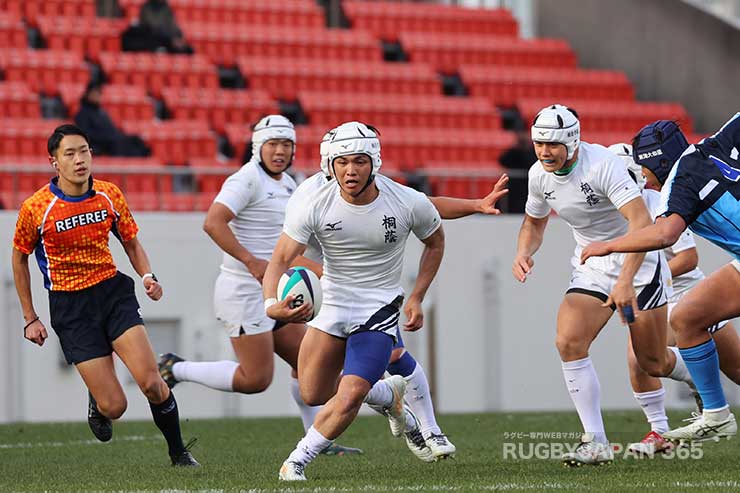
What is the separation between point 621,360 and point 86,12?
9.16 meters

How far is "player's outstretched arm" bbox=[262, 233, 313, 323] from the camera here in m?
6.95

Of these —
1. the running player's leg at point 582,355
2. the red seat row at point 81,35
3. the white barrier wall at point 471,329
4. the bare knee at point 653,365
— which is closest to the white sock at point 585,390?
the running player's leg at point 582,355

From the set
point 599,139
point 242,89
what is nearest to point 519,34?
point 599,139

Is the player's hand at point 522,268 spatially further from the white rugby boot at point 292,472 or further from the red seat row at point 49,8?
the red seat row at point 49,8

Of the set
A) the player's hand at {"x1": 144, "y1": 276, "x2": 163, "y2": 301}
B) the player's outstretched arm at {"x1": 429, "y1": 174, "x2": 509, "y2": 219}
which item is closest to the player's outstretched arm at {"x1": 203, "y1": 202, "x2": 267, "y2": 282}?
the player's hand at {"x1": 144, "y1": 276, "x2": 163, "y2": 301}

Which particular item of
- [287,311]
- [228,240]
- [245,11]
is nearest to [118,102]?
[245,11]

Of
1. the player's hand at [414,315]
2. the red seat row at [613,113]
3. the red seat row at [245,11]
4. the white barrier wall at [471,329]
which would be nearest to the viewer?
the player's hand at [414,315]

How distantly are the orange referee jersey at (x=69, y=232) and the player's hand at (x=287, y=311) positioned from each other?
5.01 feet

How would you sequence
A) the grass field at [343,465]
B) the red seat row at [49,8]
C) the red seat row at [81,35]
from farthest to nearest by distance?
the red seat row at [49,8]
the red seat row at [81,35]
the grass field at [343,465]

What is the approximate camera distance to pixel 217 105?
18.0m

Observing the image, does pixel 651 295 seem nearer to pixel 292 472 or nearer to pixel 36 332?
pixel 292 472

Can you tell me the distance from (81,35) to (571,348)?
12.5m

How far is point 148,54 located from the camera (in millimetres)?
18781

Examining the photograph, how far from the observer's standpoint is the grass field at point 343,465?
6883 mm
